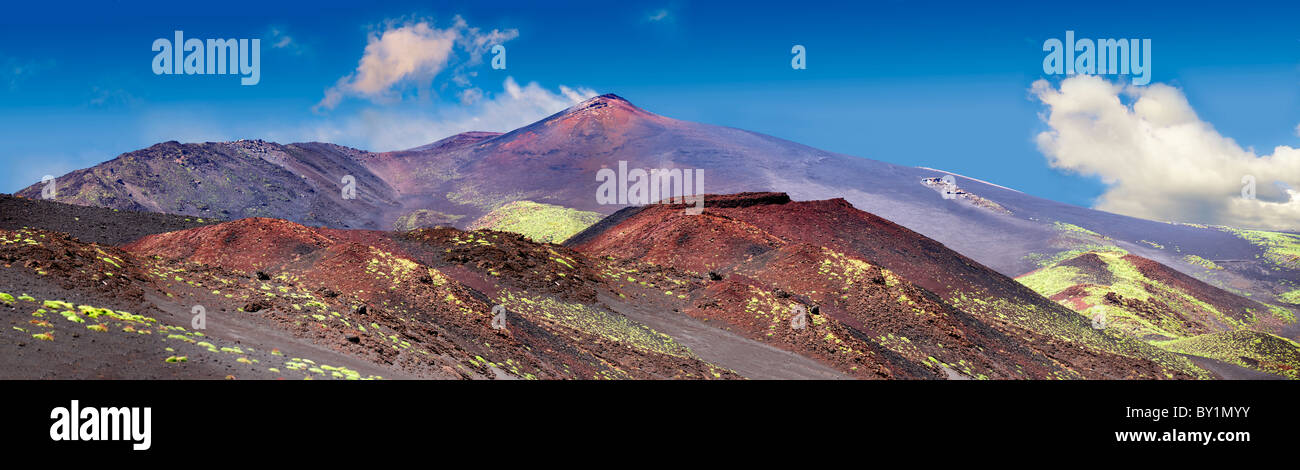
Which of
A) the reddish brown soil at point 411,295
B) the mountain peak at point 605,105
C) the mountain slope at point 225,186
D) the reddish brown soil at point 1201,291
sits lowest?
the reddish brown soil at point 1201,291

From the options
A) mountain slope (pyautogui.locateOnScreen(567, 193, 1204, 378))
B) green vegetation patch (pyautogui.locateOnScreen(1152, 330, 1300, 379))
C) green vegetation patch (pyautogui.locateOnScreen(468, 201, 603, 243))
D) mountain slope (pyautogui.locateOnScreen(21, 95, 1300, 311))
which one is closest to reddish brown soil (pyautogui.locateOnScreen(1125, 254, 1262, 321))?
mountain slope (pyautogui.locateOnScreen(21, 95, 1300, 311))

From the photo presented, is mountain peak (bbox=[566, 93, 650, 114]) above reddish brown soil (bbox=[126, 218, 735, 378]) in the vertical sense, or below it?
above

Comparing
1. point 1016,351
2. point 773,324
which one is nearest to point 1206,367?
point 1016,351

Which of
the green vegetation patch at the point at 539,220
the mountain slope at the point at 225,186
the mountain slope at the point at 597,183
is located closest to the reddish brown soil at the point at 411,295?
the green vegetation patch at the point at 539,220

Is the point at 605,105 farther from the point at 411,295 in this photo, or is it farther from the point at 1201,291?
the point at 411,295

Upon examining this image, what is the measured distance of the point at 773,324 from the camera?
3572 centimetres

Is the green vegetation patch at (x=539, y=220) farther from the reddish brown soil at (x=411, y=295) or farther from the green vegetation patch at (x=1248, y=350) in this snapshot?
the green vegetation patch at (x=1248, y=350)

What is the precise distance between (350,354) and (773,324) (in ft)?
66.6

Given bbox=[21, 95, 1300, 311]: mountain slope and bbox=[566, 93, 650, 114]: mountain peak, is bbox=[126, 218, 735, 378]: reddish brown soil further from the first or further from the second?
bbox=[566, 93, 650, 114]: mountain peak

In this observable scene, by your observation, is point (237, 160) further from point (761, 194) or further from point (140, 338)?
point (140, 338)

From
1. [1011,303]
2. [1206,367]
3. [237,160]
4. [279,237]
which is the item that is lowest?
[1206,367]

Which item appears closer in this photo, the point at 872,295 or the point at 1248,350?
the point at 872,295

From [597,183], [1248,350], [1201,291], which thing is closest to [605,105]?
[597,183]

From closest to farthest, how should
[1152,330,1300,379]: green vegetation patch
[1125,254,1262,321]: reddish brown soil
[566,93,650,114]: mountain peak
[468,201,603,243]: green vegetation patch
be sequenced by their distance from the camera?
1. [1152,330,1300,379]: green vegetation patch
2. [1125,254,1262,321]: reddish brown soil
3. [468,201,603,243]: green vegetation patch
4. [566,93,650,114]: mountain peak
